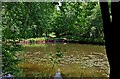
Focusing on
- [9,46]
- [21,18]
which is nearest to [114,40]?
[9,46]

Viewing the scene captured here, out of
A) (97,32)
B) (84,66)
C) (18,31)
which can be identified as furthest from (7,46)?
(97,32)

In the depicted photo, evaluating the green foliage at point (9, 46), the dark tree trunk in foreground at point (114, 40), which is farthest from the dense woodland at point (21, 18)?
the dark tree trunk in foreground at point (114, 40)

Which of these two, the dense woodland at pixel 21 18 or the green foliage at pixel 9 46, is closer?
the dense woodland at pixel 21 18

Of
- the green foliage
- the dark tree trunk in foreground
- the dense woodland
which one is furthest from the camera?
the green foliage

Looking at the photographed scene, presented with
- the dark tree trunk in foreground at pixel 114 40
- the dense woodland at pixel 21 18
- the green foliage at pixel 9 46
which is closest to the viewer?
the dark tree trunk in foreground at pixel 114 40

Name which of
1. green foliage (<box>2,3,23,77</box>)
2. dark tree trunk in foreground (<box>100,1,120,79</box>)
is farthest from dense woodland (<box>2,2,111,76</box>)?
dark tree trunk in foreground (<box>100,1,120,79</box>)

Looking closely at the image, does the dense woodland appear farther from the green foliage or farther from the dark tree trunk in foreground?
the dark tree trunk in foreground

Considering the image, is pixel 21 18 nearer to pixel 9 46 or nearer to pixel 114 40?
pixel 9 46

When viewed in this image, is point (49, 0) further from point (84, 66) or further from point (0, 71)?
point (84, 66)

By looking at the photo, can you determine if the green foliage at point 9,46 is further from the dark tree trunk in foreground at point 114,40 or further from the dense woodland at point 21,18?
the dark tree trunk in foreground at point 114,40

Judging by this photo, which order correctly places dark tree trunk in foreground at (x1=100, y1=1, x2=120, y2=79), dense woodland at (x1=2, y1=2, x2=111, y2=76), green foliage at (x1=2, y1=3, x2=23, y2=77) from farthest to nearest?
green foliage at (x1=2, y1=3, x2=23, y2=77) → dense woodland at (x1=2, y1=2, x2=111, y2=76) → dark tree trunk in foreground at (x1=100, y1=1, x2=120, y2=79)

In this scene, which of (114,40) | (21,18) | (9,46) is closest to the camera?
(114,40)

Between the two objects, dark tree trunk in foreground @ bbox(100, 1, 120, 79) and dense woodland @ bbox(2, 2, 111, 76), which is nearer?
dark tree trunk in foreground @ bbox(100, 1, 120, 79)

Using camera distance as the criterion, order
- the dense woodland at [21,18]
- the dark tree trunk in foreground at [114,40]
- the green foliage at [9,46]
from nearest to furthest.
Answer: the dark tree trunk in foreground at [114,40]
the dense woodland at [21,18]
the green foliage at [9,46]
